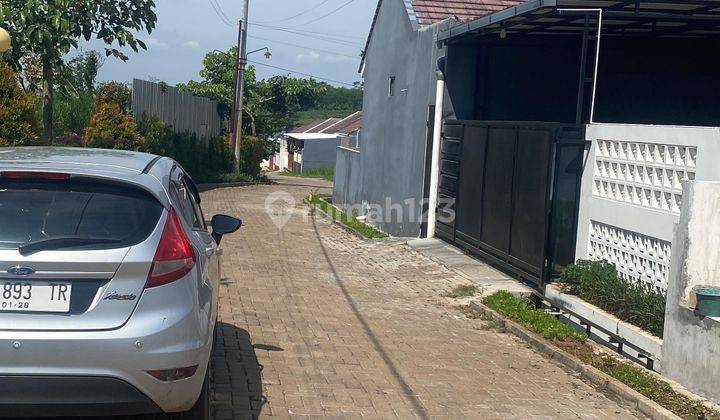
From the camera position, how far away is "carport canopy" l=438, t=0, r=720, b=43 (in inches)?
433

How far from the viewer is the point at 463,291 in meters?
11.6

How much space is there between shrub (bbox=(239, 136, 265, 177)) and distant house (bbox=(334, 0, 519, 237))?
54.5 ft

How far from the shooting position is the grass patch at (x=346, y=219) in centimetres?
1836

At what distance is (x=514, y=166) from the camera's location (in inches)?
469

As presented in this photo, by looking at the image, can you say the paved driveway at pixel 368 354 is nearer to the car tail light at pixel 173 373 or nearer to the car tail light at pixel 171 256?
the car tail light at pixel 173 373

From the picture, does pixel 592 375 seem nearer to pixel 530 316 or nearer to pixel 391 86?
pixel 530 316

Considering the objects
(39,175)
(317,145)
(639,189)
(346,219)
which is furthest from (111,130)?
(317,145)

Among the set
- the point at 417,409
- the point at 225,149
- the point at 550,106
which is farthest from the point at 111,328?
the point at 225,149

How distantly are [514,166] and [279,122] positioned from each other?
34.4m

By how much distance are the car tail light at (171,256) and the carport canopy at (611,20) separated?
7077mm

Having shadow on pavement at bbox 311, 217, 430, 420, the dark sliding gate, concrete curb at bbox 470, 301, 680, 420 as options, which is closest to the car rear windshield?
shadow on pavement at bbox 311, 217, 430, 420

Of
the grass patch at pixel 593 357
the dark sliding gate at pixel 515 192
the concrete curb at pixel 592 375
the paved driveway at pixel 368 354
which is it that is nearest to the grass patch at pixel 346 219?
the dark sliding gate at pixel 515 192

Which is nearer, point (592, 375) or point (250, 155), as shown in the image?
point (592, 375)

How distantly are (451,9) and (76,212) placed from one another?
1418 centimetres
